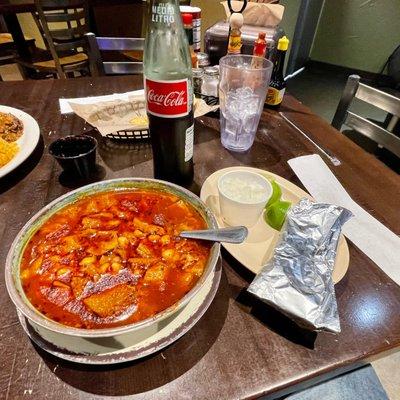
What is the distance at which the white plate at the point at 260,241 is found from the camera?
28.9 inches

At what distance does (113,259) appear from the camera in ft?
2.19

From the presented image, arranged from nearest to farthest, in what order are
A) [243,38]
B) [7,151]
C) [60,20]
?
[7,151]
[243,38]
[60,20]

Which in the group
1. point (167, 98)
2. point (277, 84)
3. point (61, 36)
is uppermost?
point (167, 98)

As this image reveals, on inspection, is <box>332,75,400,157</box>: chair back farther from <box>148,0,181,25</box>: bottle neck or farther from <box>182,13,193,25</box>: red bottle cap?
<box>148,0,181,25</box>: bottle neck

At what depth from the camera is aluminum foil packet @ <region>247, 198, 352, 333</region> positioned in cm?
59

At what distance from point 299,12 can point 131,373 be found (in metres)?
5.09

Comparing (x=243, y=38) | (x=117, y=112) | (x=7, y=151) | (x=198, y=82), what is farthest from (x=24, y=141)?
(x=243, y=38)

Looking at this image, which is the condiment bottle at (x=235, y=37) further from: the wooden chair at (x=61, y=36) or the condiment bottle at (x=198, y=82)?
the wooden chair at (x=61, y=36)

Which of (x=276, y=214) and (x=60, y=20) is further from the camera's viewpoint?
(x=60, y=20)

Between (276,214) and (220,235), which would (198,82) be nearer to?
(276,214)

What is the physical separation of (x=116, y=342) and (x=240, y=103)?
1018 millimetres

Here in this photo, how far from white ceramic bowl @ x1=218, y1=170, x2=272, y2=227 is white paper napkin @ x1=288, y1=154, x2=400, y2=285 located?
253 millimetres

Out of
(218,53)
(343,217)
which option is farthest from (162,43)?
(218,53)

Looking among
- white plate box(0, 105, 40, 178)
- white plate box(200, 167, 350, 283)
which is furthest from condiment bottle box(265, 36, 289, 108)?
white plate box(0, 105, 40, 178)
